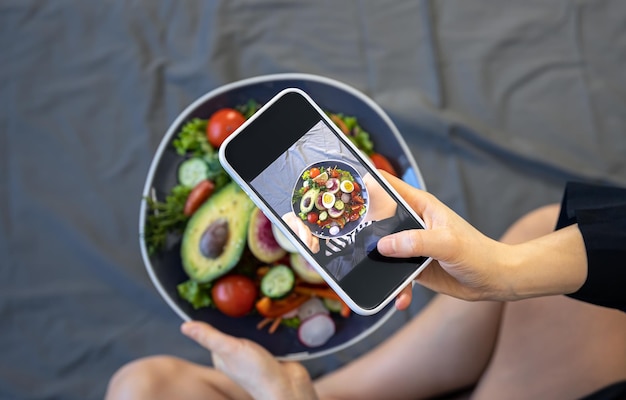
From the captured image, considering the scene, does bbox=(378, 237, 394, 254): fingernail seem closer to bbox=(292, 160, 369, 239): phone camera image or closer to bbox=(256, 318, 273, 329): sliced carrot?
bbox=(292, 160, 369, 239): phone camera image

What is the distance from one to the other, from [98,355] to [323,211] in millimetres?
556

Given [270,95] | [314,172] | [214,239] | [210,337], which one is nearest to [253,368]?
[210,337]

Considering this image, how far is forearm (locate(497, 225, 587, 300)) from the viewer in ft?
2.08

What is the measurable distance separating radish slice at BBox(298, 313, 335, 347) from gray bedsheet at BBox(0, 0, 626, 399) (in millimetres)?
90

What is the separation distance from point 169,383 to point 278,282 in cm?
21

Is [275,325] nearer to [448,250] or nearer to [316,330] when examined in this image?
[316,330]

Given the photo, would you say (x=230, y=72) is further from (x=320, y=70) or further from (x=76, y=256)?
(x=76, y=256)

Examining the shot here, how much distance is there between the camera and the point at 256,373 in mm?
794

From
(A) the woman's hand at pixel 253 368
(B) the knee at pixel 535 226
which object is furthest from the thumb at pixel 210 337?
(B) the knee at pixel 535 226

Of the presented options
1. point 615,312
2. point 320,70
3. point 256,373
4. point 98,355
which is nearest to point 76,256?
point 98,355

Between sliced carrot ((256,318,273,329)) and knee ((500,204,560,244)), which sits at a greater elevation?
sliced carrot ((256,318,273,329))

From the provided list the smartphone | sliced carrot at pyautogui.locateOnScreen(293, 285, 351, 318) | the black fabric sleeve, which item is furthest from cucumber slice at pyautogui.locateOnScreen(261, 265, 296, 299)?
the black fabric sleeve

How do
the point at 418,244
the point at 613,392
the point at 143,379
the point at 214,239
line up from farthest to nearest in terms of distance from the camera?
1. the point at 214,239
2. the point at 143,379
3. the point at 613,392
4. the point at 418,244

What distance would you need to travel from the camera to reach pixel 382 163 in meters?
A: 0.91
